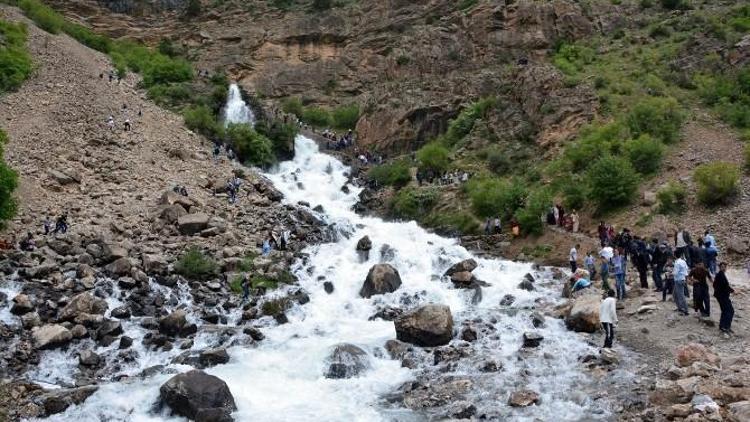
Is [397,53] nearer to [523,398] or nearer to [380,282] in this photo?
[380,282]

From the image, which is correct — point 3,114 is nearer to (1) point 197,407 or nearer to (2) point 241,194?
(2) point 241,194

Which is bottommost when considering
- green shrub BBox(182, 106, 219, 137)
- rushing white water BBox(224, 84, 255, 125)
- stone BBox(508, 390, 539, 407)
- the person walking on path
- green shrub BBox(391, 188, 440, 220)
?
stone BBox(508, 390, 539, 407)

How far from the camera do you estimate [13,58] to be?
35.4 metres

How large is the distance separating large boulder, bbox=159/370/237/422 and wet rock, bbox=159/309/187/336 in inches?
158

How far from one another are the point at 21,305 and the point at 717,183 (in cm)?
2237

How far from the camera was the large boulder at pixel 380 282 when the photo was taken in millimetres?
20953

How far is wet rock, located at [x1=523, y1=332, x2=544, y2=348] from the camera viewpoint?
1545 cm

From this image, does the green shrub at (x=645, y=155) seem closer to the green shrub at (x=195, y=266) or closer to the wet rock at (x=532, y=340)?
the wet rock at (x=532, y=340)

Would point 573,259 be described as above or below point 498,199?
below

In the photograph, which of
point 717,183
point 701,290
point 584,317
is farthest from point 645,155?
point 584,317

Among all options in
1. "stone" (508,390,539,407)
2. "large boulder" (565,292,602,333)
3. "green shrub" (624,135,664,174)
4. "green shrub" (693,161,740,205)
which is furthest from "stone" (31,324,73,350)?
"green shrub" (624,135,664,174)

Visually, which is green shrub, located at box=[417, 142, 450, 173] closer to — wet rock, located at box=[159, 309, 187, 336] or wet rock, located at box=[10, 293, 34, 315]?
wet rock, located at box=[159, 309, 187, 336]

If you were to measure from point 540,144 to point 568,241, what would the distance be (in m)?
10.1

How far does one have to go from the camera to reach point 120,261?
63.8 feet
